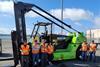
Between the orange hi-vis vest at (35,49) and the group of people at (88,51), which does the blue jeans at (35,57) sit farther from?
the group of people at (88,51)

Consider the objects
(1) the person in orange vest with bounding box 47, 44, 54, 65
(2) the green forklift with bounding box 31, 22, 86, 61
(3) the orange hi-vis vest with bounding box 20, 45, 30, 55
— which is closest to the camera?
(3) the orange hi-vis vest with bounding box 20, 45, 30, 55

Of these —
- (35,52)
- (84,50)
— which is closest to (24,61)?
(35,52)

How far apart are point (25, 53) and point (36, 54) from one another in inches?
33.4

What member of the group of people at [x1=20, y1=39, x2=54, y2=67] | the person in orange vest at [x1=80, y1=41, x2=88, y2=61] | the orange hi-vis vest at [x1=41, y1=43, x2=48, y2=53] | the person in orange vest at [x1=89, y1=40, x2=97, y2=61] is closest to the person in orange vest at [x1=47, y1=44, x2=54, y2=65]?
the group of people at [x1=20, y1=39, x2=54, y2=67]

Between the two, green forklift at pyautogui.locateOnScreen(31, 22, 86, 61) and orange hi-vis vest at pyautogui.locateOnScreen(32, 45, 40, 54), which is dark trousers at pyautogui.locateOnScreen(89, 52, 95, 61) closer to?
green forklift at pyautogui.locateOnScreen(31, 22, 86, 61)

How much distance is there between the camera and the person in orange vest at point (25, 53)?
16.9 meters

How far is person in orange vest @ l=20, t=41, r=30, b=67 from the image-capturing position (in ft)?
55.5

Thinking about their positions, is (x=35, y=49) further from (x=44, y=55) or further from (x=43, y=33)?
(x=43, y=33)

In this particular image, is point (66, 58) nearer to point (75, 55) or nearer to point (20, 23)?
point (75, 55)

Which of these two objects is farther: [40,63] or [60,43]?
[60,43]

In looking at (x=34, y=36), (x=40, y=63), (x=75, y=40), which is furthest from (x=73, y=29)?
(x=40, y=63)

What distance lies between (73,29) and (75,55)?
185cm

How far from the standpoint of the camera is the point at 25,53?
17.0 meters

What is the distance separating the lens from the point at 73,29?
21.5 m
